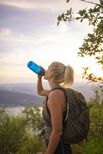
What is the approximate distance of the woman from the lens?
4.32m

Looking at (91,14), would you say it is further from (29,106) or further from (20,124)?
(20,124)

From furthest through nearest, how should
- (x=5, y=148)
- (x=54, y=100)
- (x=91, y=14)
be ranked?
1. (x=5, y=148)
2. (x=91, y=14)
3. (x=54, y=100)

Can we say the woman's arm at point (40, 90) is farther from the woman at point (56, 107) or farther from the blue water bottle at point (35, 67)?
the woman at point (56, 107)

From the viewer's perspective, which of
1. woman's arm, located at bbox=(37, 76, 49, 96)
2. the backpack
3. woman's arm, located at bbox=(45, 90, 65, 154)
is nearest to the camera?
woman's arm, located at bbox=(45, 90, 65, 154)

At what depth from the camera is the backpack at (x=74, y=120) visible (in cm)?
445

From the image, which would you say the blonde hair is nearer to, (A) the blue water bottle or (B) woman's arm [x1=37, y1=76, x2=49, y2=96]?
(A) the blue water bottle

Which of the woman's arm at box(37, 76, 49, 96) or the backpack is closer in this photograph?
the backpack

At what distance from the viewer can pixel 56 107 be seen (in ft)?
14.2

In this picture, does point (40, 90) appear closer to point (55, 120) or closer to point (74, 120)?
point (74, 120)

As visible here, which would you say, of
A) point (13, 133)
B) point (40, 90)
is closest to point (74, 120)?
point (40, 90)

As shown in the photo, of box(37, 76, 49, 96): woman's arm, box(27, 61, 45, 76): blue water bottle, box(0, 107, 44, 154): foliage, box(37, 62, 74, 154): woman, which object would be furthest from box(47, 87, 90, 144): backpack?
box(0, 107, 44, 154): foliage

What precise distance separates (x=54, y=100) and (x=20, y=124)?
92.0 ft

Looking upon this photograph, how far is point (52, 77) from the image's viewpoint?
4527 mm

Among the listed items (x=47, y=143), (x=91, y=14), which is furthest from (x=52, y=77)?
(x=91, y=14)
